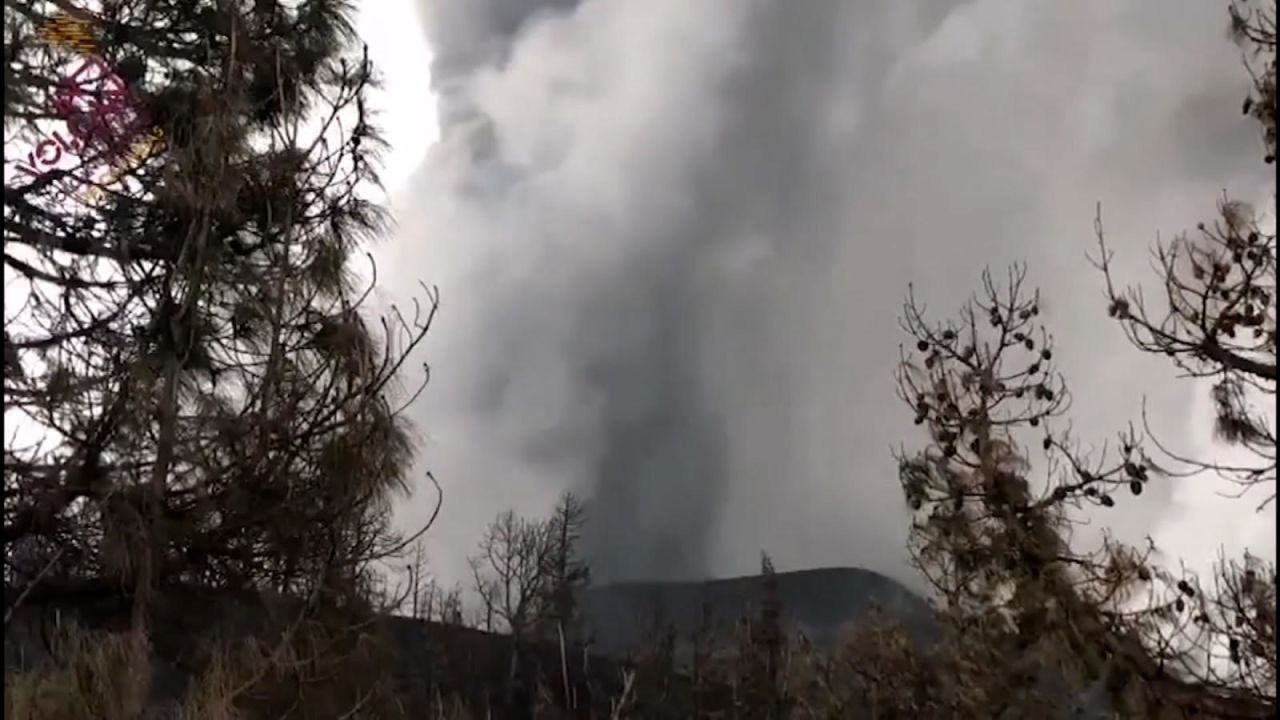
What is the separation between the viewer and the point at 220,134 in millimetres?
4715

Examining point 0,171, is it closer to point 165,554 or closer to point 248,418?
point 248,418

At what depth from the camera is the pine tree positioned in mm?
3893

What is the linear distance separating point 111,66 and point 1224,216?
5401 millimetres

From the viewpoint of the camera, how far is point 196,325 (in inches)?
175

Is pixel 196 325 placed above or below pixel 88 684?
above

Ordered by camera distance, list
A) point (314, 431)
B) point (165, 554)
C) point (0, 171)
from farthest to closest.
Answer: point (314, 431) < point (165, 554) < point (0, 171)

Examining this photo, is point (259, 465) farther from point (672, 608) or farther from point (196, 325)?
point (672, 608)

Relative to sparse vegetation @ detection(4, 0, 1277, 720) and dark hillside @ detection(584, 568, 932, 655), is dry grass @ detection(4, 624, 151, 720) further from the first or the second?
dark hillside @ detection(584, 568, 932, 655)

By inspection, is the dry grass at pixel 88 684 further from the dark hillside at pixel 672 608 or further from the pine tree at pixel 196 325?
the dark hillside at pixel 672 608

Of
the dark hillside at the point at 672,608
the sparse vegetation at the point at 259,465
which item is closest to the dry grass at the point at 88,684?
the sparse vegetation at the point at 259,465

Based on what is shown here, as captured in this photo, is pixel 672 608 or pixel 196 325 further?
pixel 672 608

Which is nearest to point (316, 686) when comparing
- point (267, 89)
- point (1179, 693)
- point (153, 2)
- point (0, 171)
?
point (0, 171)

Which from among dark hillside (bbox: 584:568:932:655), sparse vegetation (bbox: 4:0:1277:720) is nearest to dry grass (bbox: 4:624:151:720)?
sparse vegetation (bbox: 4:0:1277:720)

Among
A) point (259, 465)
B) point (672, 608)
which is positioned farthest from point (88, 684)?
point (672, 608)
